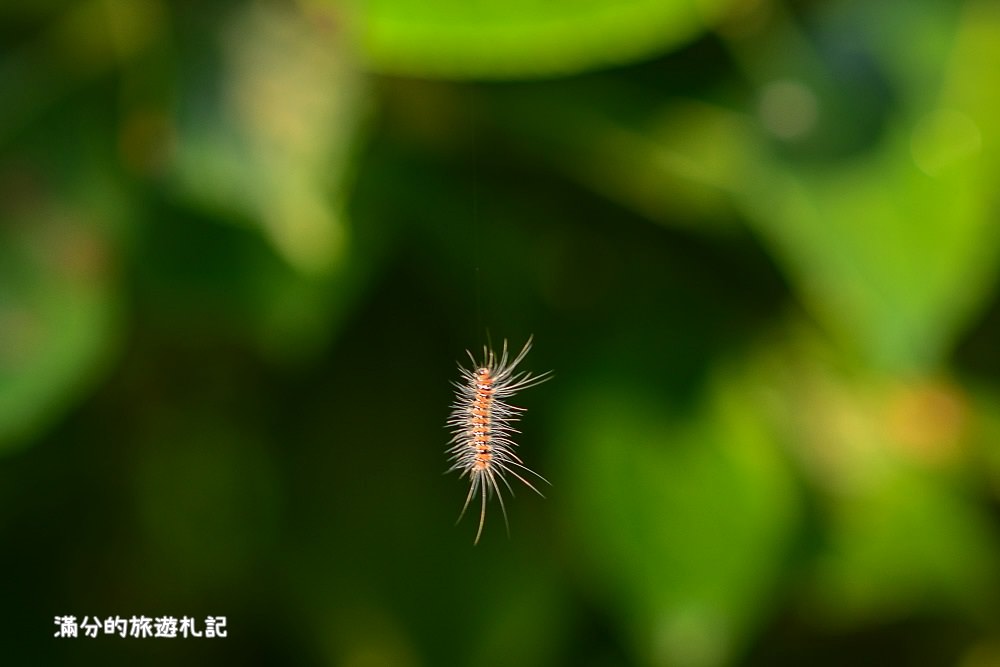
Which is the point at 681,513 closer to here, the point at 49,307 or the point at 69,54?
the point at 49,307

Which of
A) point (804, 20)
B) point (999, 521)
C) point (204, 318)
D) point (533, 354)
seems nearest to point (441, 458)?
point (533, 354)

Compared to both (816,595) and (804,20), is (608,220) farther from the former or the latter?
(816,595)

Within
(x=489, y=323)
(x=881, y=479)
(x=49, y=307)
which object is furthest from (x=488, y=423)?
(x=881, y=479)

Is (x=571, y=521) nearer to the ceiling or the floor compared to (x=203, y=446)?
nearer to the floor

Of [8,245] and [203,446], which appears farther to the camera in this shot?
[203,446]

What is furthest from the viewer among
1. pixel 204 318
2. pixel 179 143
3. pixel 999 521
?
pixel 999 521

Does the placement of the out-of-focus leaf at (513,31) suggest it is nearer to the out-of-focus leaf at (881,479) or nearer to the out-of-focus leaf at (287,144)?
the out-of-focus leaf at (287,144)

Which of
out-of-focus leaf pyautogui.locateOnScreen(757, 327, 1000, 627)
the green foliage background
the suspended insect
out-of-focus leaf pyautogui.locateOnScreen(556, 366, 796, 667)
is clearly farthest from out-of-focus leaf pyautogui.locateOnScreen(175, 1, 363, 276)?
out-of-focus leaf pyautogui.locateOnScreen(757, 327, 1000, 627)
